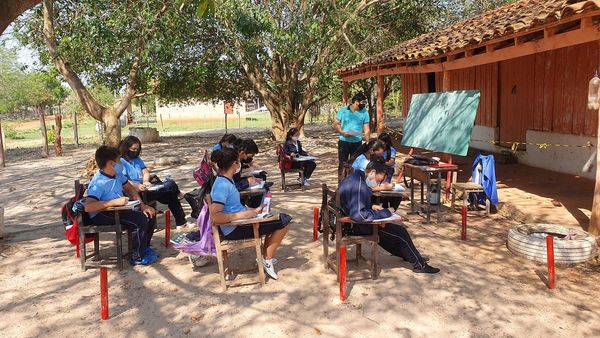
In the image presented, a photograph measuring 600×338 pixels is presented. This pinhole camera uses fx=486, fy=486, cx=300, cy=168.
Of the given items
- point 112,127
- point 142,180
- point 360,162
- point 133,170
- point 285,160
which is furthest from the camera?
point 112,127

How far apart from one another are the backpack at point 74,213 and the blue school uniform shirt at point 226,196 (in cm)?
151

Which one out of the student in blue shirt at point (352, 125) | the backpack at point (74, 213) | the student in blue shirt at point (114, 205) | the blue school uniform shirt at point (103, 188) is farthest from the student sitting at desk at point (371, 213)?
the student in blue shirt at point (352, 125)

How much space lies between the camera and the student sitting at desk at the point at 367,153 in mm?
5668

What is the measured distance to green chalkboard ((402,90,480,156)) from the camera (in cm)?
786

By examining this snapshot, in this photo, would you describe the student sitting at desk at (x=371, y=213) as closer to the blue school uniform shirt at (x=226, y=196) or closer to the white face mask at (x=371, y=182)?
the white face mask at (x=371, y=182)

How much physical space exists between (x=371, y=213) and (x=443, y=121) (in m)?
4.80

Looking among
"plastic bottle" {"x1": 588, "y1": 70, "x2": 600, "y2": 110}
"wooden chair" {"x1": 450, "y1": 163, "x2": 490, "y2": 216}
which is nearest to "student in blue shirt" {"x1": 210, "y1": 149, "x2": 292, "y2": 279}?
"wooden chair" {"x1": 450, "y1": 163, "x2": 490, "y2": 216}

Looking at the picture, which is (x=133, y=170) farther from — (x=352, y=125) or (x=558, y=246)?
(x=558, y=246)

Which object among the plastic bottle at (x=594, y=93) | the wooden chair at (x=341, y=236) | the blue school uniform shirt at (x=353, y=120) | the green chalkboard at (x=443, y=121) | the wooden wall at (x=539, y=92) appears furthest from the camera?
the wooden wall at (x=539, y=92)

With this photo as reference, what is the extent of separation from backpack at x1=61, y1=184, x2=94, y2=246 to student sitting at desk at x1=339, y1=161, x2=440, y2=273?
8.66 ft

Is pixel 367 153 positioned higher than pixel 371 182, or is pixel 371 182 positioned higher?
pixel 367 153

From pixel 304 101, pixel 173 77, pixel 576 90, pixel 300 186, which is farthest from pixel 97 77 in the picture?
pixel 576 90

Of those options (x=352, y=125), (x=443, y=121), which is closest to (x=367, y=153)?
(x=352, y=125)

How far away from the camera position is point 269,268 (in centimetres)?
482
